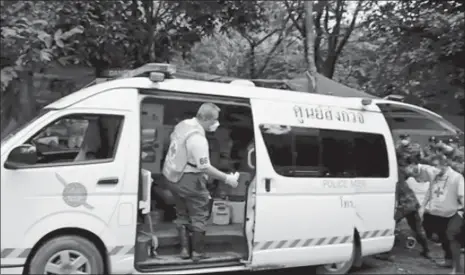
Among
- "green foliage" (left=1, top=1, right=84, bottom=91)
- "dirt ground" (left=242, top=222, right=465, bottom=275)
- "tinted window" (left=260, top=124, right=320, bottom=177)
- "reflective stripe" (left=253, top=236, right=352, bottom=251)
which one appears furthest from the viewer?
"dirt ground" (left=242, top=222, right=465, bottom=275)

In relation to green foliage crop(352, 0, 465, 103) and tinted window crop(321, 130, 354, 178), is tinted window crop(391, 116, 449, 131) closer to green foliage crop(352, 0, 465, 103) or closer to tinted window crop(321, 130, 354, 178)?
green foliage crop(352, 0, 465, 103)

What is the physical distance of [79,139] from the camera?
5547 millimetres

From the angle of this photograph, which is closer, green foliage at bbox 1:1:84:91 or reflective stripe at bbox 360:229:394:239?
reflective stripe at bbox 360:229:394:239

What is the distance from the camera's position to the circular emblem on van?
4980 millimetres

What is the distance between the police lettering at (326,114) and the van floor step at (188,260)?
1764 millimetres

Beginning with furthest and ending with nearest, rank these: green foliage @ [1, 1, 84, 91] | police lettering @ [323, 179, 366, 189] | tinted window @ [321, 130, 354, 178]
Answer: green foliage @ [1, 1, 84, 91] → tinted window @ [321, 130, 354, 178] → police lettering @ [323, 179, 366, 189]

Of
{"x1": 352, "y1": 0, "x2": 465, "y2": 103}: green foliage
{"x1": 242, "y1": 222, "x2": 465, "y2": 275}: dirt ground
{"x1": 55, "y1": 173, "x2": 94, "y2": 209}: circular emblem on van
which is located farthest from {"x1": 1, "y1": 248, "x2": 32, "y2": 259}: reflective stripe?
{"x1": 352, "y1": 0, "x2": 465, "y2": 103}: green foliage

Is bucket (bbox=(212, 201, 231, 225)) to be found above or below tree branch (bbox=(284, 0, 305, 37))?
below

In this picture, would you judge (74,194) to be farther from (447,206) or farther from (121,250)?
(447,206)

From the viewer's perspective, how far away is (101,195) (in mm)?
5145

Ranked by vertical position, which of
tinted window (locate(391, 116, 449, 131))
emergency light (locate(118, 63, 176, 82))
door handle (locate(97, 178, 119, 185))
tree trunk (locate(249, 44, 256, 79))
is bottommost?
door handle (locate(97, 178, 119, 185))

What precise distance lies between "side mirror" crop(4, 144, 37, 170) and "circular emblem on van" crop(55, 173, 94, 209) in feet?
0.91

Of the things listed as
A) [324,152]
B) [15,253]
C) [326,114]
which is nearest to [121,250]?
[15,253]

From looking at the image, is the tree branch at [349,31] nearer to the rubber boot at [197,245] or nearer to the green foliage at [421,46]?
the green foliage at [421,46]
